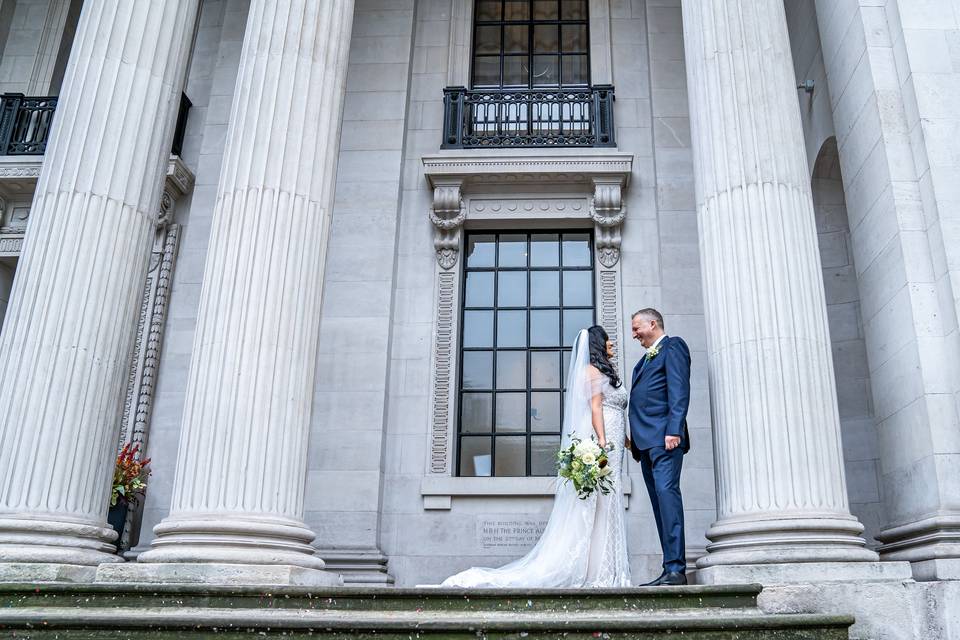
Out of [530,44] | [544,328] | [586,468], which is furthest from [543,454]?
[530,44]

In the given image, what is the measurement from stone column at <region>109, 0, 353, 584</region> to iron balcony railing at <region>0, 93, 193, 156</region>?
4.74 m

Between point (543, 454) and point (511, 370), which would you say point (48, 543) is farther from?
point (511, 370)

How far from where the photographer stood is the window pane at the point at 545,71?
1423 cm

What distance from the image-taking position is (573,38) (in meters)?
14.5

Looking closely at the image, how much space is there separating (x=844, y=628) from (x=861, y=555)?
1.24 metres

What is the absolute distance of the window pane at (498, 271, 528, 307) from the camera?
42.2ft

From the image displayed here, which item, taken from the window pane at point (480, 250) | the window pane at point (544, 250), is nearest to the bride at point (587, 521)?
the window pane at point (544, 250)

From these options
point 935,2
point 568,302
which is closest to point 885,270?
point 935,2

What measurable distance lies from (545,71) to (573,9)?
1.40 metres

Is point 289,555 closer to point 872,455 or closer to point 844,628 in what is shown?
point 844,628

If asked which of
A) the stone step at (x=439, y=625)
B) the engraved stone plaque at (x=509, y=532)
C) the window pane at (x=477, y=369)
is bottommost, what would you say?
the stone step at (x=439, y=625)

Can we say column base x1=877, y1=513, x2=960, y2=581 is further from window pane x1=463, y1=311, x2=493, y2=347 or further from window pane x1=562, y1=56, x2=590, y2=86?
window pane x1=562, y1=56, x2=590, y2=86

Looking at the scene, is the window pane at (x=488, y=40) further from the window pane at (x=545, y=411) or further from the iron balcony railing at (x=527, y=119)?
the window pane at (x=545, y=411)

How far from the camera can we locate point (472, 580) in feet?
25.4
